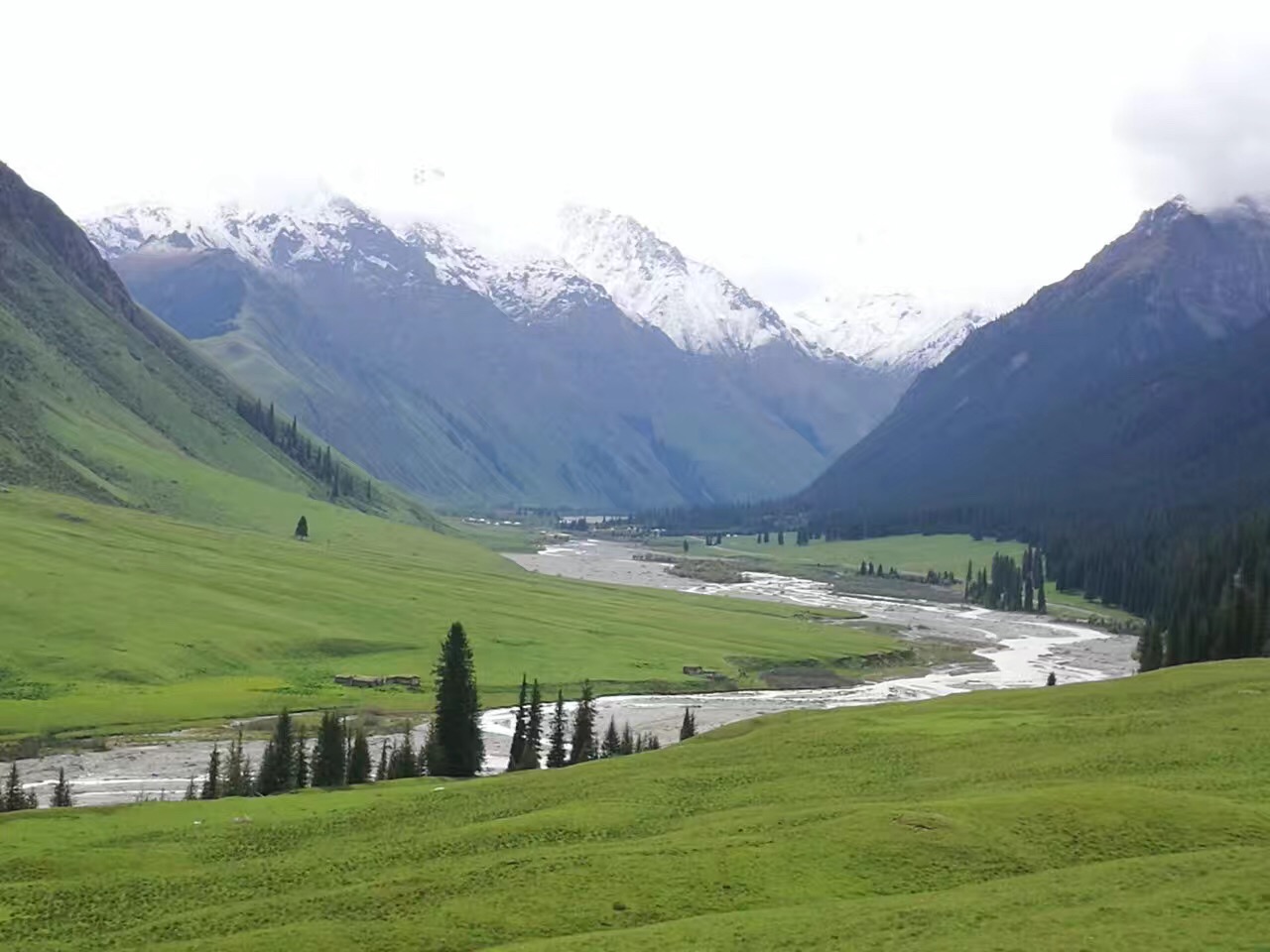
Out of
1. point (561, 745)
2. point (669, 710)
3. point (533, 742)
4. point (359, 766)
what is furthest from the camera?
point (669, 710)

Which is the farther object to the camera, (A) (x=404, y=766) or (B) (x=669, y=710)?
(B) (x=669, y=710)

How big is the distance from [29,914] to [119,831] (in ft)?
52.5

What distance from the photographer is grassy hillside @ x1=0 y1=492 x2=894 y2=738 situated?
128125mm

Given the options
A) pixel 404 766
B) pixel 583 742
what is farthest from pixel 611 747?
pixel 404 766

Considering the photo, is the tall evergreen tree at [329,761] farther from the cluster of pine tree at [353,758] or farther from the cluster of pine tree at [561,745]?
the cluster of pine tree at [561,745]

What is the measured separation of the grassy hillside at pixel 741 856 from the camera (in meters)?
37.9

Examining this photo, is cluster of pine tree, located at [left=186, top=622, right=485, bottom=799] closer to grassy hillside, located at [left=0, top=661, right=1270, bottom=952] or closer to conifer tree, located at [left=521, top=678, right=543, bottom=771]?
conifer tree, located at [left=521, top=678, right=543, bottom=771]

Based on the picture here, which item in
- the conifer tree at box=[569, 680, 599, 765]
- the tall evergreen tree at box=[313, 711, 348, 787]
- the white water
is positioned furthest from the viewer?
the conifer tree at box=[569, 680, 599, 765]

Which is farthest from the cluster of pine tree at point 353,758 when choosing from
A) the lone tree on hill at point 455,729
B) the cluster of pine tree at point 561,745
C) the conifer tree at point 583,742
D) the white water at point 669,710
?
the conifer tree at point 583,742

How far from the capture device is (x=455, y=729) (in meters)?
94.7

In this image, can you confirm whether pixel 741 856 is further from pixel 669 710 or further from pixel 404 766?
pixel 669 710

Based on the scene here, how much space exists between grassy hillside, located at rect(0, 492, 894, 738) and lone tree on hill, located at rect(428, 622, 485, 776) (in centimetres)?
3838

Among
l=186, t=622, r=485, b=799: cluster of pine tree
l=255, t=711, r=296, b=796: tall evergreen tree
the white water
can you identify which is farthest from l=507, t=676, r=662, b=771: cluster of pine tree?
l=255, t=711, r=296, b=796: tall evergreen tree

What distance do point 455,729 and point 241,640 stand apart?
69.1 meters
